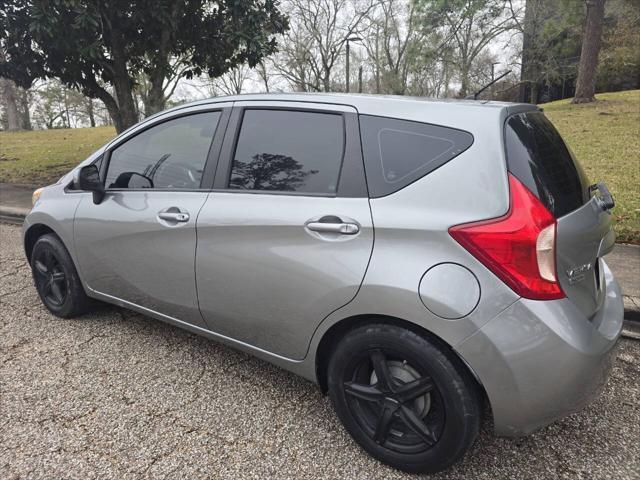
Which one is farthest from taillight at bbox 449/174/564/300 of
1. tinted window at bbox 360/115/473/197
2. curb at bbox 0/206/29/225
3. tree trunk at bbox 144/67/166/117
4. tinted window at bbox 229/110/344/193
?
tree trunk at bbox 144/67/166/117

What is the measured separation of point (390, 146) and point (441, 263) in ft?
1.82

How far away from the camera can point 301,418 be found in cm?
234

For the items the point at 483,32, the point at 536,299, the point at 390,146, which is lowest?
the point at 536,299

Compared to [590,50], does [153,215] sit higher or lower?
lower

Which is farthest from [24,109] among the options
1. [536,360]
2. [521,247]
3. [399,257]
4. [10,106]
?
[536,360]

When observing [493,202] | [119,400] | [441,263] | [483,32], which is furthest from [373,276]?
[483,32]

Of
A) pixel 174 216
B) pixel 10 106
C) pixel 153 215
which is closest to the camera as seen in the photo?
pixel 174 216

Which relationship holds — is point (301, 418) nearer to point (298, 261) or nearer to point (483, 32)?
point (298, 261)

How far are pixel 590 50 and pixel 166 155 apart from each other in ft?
57.2

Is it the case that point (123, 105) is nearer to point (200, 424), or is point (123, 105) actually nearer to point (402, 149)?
point (200, 424)

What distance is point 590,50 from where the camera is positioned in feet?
51.3

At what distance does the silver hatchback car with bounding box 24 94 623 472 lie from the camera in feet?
5.44

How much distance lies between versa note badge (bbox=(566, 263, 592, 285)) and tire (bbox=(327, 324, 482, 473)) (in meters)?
0.52

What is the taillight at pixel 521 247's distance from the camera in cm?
163
